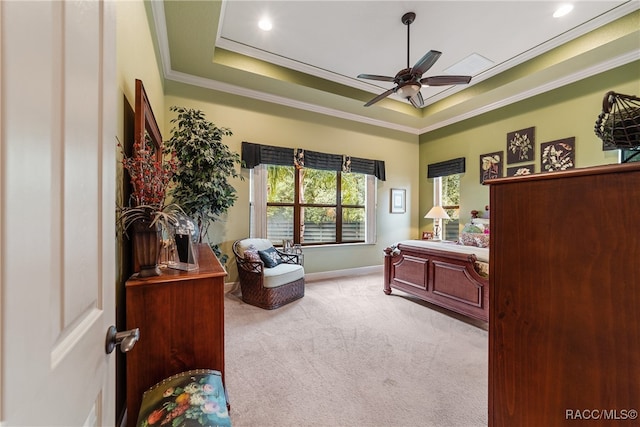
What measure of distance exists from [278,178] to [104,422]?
3.97 meters

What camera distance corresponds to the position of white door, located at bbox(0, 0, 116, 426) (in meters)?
0.35

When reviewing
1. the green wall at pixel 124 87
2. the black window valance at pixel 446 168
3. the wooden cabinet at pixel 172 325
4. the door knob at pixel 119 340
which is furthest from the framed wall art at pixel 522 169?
the door knob at pixel 119 340

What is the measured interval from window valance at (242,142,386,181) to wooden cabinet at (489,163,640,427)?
3.58 m

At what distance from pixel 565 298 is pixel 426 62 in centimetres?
258

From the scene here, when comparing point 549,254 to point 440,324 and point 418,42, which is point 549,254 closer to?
point 440,324

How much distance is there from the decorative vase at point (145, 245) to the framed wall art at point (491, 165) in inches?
197

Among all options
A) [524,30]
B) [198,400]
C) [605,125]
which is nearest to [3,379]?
[198,400]

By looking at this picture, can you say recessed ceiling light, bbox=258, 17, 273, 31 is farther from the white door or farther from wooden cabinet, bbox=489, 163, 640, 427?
wooden cabinet, bbox=489, 163, 640, 427

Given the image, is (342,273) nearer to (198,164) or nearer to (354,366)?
(354,366)

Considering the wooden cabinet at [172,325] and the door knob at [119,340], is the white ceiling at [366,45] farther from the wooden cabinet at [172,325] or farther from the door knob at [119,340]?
the door knob at [119,340]

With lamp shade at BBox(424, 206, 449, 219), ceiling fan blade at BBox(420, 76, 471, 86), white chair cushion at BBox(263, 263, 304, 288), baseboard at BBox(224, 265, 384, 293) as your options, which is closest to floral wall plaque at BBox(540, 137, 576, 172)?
lamp shade at BBox(424, 206, 449, 219)

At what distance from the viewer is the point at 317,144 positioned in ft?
15.7

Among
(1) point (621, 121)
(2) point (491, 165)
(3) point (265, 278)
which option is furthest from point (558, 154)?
(3) point (265, 278)

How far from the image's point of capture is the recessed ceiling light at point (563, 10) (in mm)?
2779
